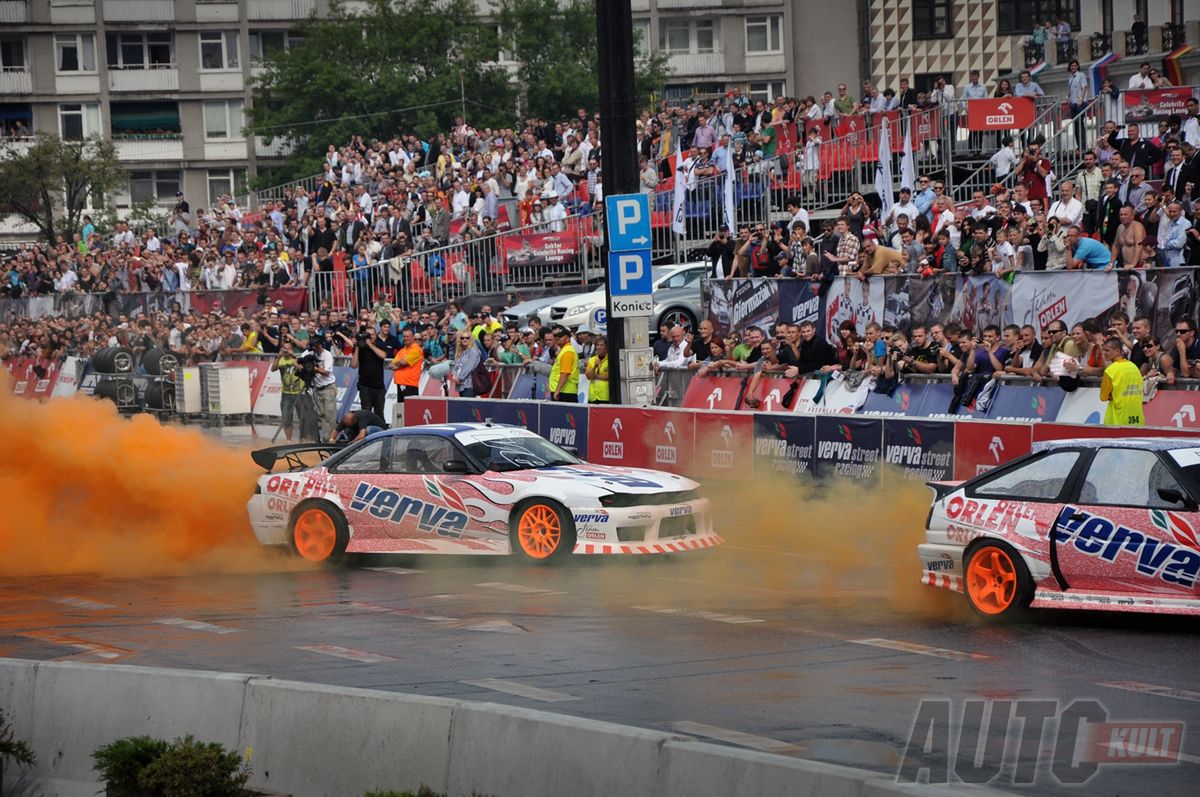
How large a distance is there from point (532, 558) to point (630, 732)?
28.1ft

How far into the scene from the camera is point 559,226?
3266 cm

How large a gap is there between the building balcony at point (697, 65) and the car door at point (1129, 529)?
64.1 meters

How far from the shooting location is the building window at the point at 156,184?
253ft

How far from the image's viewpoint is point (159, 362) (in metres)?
34.5

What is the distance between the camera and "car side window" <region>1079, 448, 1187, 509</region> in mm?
11320

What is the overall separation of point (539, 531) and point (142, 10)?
66799mm

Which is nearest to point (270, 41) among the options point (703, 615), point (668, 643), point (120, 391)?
point (120, 391)

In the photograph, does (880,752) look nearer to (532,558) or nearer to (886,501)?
(532,558)

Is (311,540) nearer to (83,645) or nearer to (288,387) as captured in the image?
(83,645)

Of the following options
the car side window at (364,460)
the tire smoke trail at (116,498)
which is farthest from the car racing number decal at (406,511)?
the tire smoke trail at (116,498)

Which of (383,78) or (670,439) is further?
(383,78)

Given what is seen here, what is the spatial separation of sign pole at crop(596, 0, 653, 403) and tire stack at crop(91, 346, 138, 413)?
1737cm

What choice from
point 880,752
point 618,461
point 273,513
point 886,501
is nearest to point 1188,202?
point 886,501

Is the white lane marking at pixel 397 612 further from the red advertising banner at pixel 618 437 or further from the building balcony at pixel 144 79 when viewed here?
the building balcony at pixel 144 79
